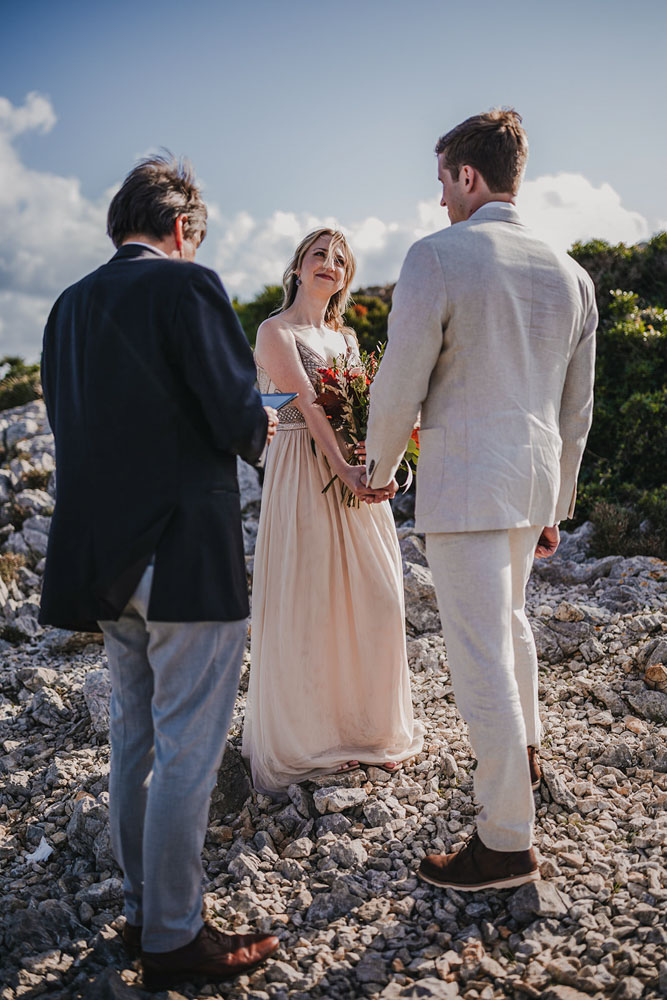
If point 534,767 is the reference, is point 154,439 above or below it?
above

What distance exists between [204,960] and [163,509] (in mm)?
1367

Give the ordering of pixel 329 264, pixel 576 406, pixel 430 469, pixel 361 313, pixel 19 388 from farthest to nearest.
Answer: pixel 19 388 < pixel 361 313 < pixel 329 264 < pixel 576 406 < pixel 430 469

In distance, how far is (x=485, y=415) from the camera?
2.68 metres

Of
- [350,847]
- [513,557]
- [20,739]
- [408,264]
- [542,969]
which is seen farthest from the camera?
[20,739]

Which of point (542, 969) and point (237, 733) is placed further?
point (237, 733)

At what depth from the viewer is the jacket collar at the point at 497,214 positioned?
279 centimetres

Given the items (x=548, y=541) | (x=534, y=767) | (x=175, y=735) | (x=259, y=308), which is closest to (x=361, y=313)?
(x=259, y=308)

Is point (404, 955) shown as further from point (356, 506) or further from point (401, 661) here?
point (356, 506)

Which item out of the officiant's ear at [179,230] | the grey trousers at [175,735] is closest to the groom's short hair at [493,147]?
the officiant's ear at [179,230]

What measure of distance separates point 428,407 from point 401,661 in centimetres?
156

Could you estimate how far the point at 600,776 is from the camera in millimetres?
3682

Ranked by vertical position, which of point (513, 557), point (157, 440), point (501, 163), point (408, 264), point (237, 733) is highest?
point (501, 163)

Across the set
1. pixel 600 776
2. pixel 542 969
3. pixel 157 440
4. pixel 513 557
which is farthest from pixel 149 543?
pixel 600 776

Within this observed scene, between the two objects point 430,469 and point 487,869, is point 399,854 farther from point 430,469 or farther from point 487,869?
point 430,469
